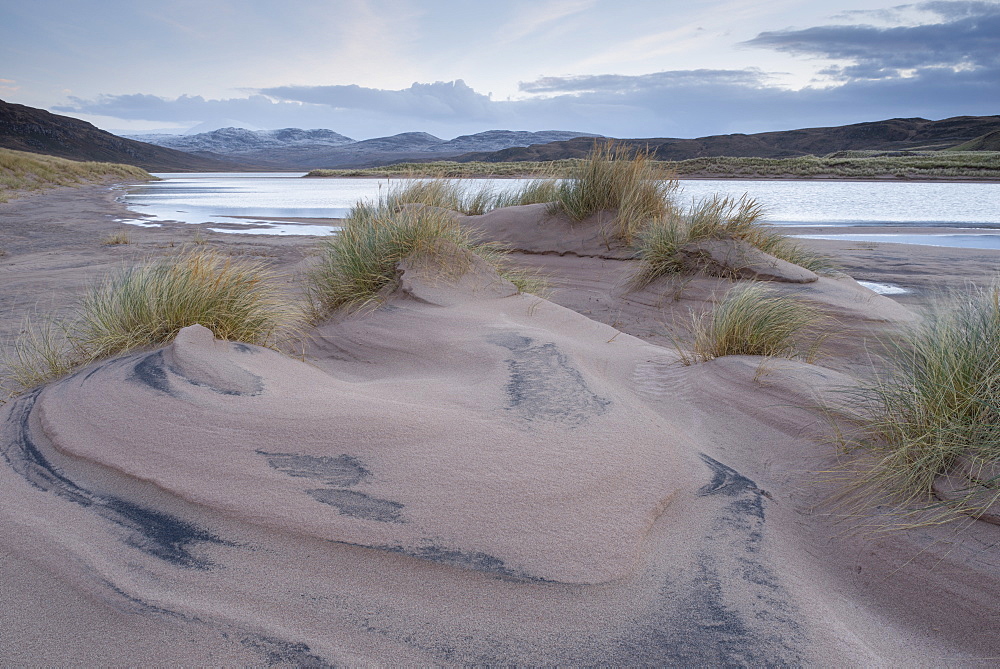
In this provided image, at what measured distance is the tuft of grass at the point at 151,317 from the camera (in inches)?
128

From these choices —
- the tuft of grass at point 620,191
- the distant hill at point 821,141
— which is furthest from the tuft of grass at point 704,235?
the distant hill at point 821,141

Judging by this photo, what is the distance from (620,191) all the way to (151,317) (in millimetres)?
6099

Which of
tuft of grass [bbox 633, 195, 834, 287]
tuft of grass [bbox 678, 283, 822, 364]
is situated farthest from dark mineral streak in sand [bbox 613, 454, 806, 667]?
tuft of grass [bbox 633, 195, 834, 287]

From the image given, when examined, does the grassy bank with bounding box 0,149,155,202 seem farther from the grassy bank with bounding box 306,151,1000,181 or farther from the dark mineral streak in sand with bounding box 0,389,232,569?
the dark mineral streak in sand with bounding box 0,389,232,569

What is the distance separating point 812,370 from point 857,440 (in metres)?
0.86

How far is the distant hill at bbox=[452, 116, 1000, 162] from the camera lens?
63.7 meters

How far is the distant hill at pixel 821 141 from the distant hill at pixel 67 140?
53.2 metres

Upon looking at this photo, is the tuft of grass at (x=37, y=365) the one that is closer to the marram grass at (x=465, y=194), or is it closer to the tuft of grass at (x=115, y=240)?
the marram grass at (x=465, y=194)

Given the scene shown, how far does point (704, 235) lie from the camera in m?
6.58

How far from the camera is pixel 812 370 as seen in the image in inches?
128

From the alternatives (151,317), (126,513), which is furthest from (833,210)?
(126,513)

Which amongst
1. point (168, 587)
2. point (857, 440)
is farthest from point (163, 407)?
point (857, 440)

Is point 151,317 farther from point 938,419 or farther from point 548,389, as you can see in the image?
point 938,419

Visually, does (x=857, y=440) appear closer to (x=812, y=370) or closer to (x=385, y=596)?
(x=812, y=370)
